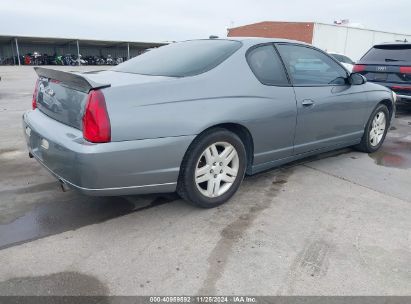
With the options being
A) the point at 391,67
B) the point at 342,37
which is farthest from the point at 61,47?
the point at 391,67

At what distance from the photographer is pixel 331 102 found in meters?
4.07

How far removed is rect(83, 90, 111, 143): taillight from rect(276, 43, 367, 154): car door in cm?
196

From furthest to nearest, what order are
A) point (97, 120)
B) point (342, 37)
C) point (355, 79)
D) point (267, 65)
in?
point (342, 37) → point (355, 79) → point (267, 65) → point (97, 120)

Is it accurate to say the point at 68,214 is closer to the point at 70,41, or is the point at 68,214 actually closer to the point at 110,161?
the point at 110,161

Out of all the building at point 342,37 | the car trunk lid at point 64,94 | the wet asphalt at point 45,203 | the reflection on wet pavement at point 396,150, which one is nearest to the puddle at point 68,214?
the wet asphalt at point 45,203

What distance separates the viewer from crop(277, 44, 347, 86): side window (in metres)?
3.79

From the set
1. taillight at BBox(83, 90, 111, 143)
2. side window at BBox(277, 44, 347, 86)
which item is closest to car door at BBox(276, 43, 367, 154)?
side window at BBox(277, 44, 347, 86)

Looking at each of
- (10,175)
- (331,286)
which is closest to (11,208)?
(10,175)

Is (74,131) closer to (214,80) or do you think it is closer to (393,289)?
(214,80)

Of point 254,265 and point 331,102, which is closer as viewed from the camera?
point 254,265

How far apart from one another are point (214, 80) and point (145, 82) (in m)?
0.60

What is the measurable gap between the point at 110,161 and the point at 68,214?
88cm

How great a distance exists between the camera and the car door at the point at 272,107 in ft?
11.3

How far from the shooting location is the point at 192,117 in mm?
2885
